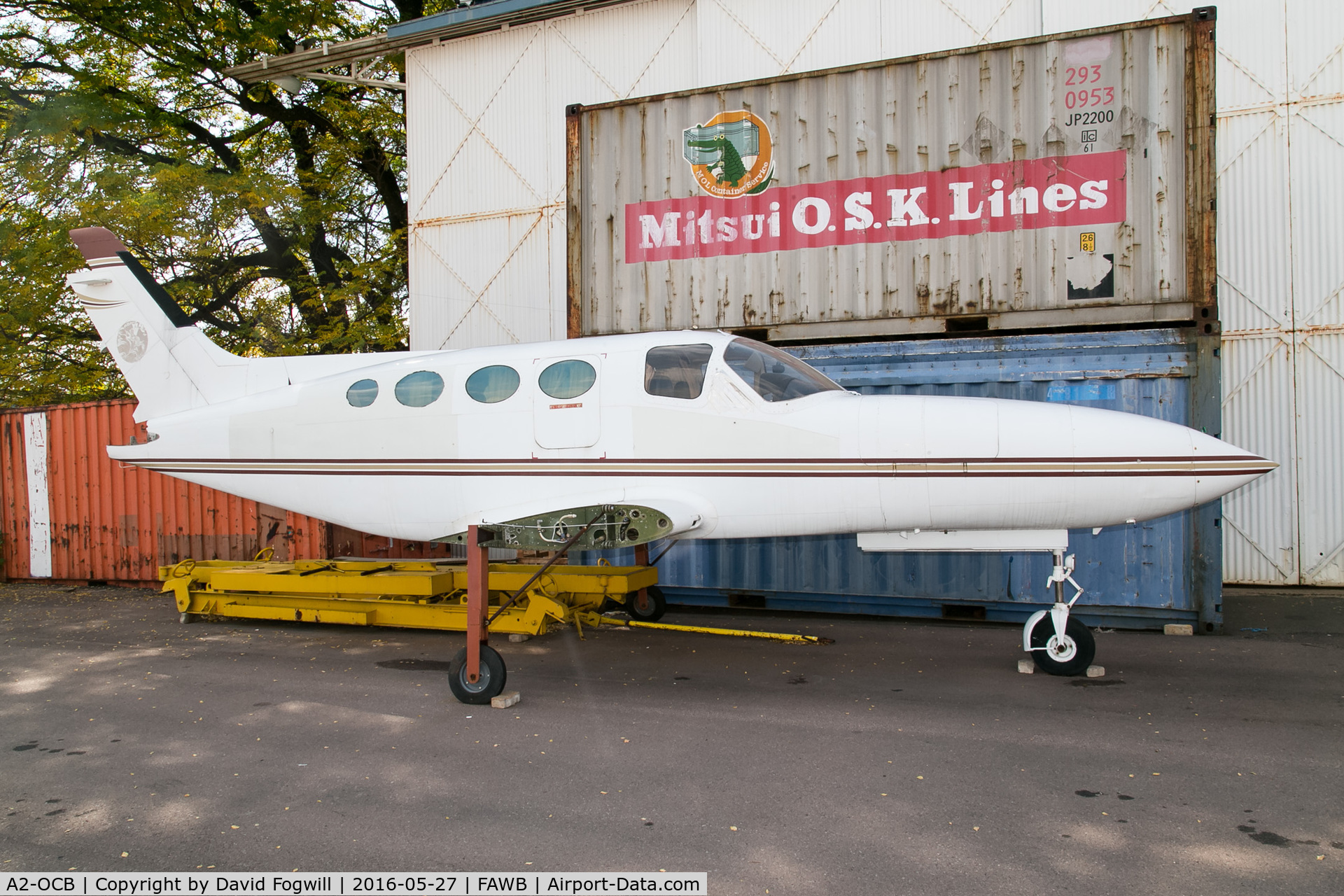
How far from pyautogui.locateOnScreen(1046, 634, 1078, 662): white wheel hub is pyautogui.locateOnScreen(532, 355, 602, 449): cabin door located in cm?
402

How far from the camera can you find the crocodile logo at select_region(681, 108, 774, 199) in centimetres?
1045

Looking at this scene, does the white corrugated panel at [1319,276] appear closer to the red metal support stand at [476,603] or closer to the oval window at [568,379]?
the oval window at [568,379]

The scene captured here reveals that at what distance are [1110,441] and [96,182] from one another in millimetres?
20521

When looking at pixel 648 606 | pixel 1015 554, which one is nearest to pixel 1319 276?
pixel 1015 554

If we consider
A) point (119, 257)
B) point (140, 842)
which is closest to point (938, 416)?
point (140, 842)

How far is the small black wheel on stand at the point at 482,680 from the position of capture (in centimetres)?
656

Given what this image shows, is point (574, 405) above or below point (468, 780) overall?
above

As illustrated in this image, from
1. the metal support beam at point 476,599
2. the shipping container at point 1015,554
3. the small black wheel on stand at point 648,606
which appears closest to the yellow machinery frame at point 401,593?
the small black wheel on stand at point 648,606

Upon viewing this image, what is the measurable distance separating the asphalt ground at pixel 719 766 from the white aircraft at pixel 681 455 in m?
1.05

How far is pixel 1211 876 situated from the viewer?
147 inches

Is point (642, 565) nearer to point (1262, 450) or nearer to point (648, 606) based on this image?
point (648, 606)

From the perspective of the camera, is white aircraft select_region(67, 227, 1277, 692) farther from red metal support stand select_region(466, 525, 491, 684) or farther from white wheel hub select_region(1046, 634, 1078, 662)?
red metal support stand select_region(466, 525, 491, 684)

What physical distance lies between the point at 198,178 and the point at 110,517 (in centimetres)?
878

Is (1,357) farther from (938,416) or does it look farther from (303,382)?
(938,416)
